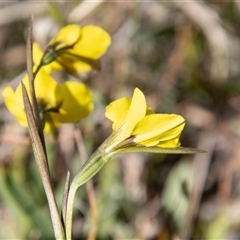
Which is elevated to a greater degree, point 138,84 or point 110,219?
point 138,84

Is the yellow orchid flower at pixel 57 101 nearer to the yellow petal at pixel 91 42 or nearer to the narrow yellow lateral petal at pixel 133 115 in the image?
the yellow petal at pixel 91 42

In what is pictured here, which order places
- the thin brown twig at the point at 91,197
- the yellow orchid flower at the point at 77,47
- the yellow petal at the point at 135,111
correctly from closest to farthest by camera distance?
the yellow petal at the point at 135,111, the yellow orchid flower at the point at 77,47, the thin brown twig at the point at 91,197

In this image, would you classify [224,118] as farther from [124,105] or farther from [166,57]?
[124,105]

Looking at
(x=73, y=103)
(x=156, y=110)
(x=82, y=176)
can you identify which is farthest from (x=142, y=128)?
(x=156, y=110)

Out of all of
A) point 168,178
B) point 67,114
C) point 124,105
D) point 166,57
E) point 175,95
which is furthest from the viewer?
point 166,57

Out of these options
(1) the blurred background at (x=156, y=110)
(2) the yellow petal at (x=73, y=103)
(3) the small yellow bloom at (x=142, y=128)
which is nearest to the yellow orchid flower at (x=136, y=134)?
(3) the small yellow bloom at (x=142, y=128)

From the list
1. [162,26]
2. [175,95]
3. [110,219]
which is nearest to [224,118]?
[175,95]
